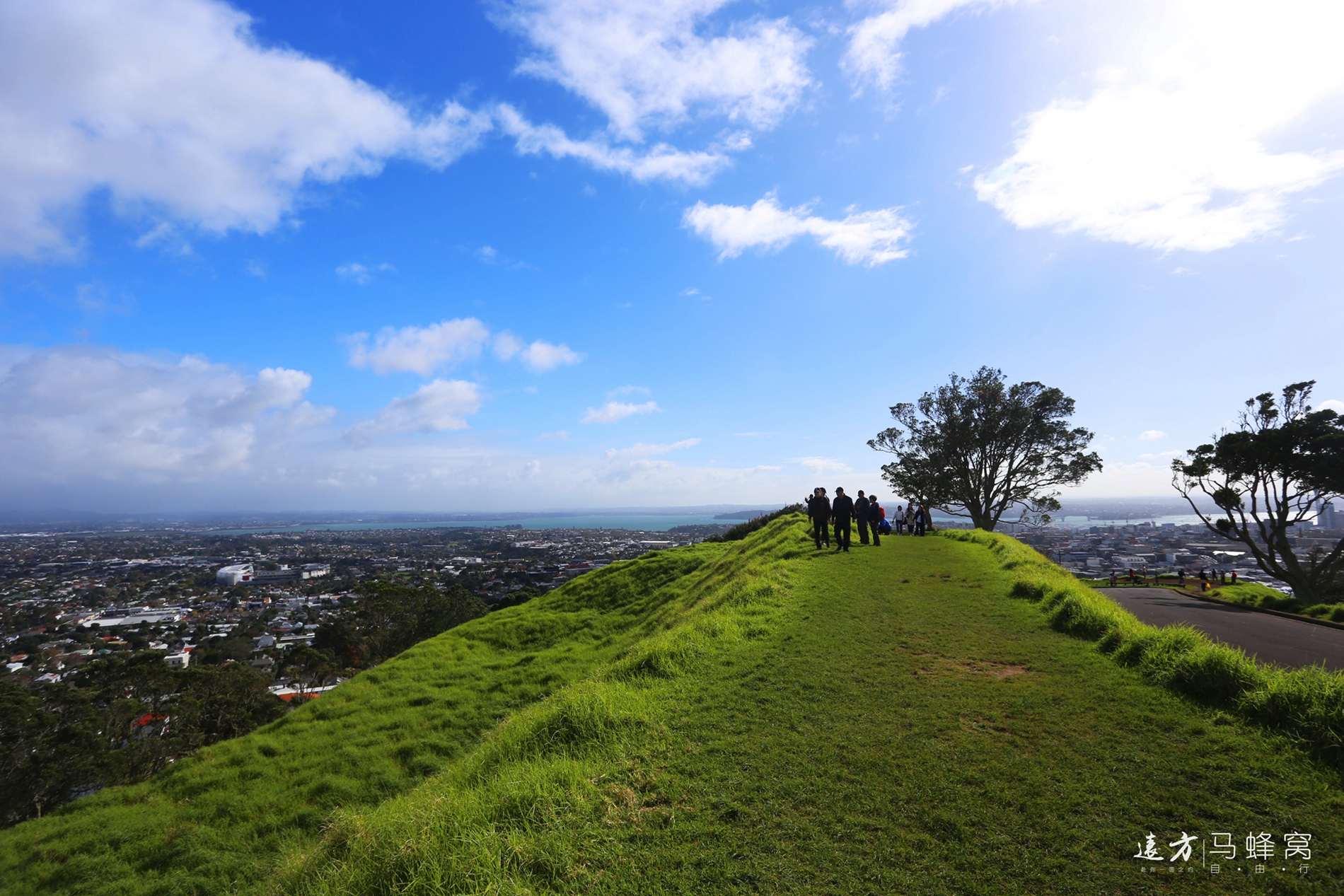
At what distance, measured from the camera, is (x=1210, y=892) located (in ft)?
9.29

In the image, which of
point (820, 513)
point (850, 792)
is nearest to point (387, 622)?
point (820, 513)

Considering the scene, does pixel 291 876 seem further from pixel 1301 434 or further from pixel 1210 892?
pixel 1301 434

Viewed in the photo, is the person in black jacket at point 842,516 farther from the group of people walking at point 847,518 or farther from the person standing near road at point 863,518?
the person standing near road at point 863,518

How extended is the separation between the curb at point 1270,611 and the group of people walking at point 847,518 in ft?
28.7

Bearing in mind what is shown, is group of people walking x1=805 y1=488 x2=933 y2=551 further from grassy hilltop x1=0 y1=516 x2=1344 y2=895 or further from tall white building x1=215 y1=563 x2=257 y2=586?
tall white building x1=215 y1=563 x2=257 y2=586

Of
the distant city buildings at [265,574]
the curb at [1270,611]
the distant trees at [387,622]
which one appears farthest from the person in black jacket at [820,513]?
the distant city buildings at [265,574]

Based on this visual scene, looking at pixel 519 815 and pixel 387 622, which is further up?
pixel 519 815

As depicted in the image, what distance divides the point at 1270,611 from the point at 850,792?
1652cm

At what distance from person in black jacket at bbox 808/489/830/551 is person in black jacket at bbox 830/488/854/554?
1.02ft

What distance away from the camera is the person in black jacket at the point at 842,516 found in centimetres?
1658

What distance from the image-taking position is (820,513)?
17016 millimetres

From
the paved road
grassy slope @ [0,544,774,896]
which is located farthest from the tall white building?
the paved road

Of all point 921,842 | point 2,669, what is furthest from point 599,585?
point 2,669

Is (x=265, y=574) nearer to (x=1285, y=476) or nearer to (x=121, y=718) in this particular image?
(x=121, y=718)
